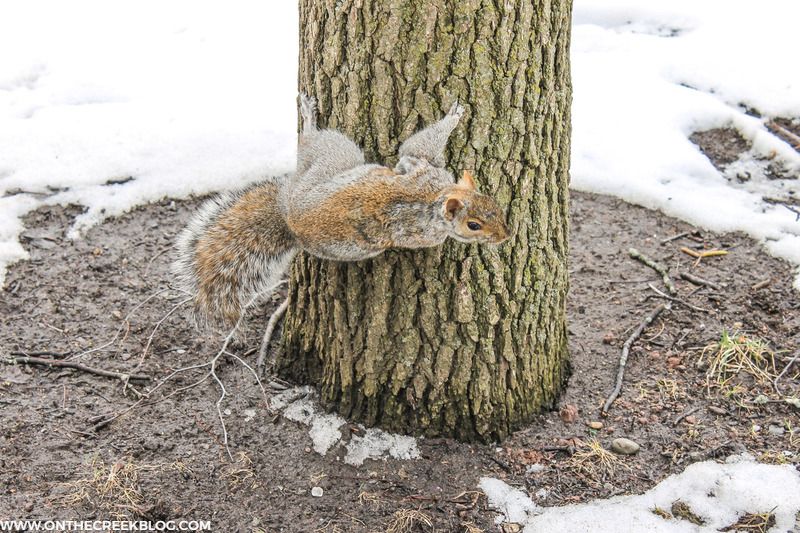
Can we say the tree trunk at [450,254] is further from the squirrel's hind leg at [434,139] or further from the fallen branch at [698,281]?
the fallen branch at [698,281]

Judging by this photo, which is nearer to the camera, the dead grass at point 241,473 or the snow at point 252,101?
the dead grass at point 241,473

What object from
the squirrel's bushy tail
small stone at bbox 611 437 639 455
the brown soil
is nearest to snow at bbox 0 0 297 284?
the brown soil

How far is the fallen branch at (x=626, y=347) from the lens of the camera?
2979mm

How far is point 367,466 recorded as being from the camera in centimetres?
271

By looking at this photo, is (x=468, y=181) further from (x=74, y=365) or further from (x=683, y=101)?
(x=683, y=101)

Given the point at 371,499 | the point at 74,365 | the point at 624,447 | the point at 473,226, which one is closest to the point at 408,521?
the point at 371,499

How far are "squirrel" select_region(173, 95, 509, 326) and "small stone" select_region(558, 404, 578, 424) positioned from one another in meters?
0.86

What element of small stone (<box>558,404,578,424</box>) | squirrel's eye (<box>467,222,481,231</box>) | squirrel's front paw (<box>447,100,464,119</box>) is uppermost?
squirrel's front paw (<box>447,100,464,119</box>)

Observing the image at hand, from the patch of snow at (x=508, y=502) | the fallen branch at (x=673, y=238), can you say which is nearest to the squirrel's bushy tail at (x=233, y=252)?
the patch of snow at (x=508, y=502)

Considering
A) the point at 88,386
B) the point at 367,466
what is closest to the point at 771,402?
the point at 367,466

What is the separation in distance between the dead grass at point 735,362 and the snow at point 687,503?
1.45 feet

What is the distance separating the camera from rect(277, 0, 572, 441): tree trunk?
2350 mm

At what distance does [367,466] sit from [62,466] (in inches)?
41.0

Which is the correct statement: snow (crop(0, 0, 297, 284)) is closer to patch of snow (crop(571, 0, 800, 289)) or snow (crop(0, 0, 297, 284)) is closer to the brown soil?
the brown soil
